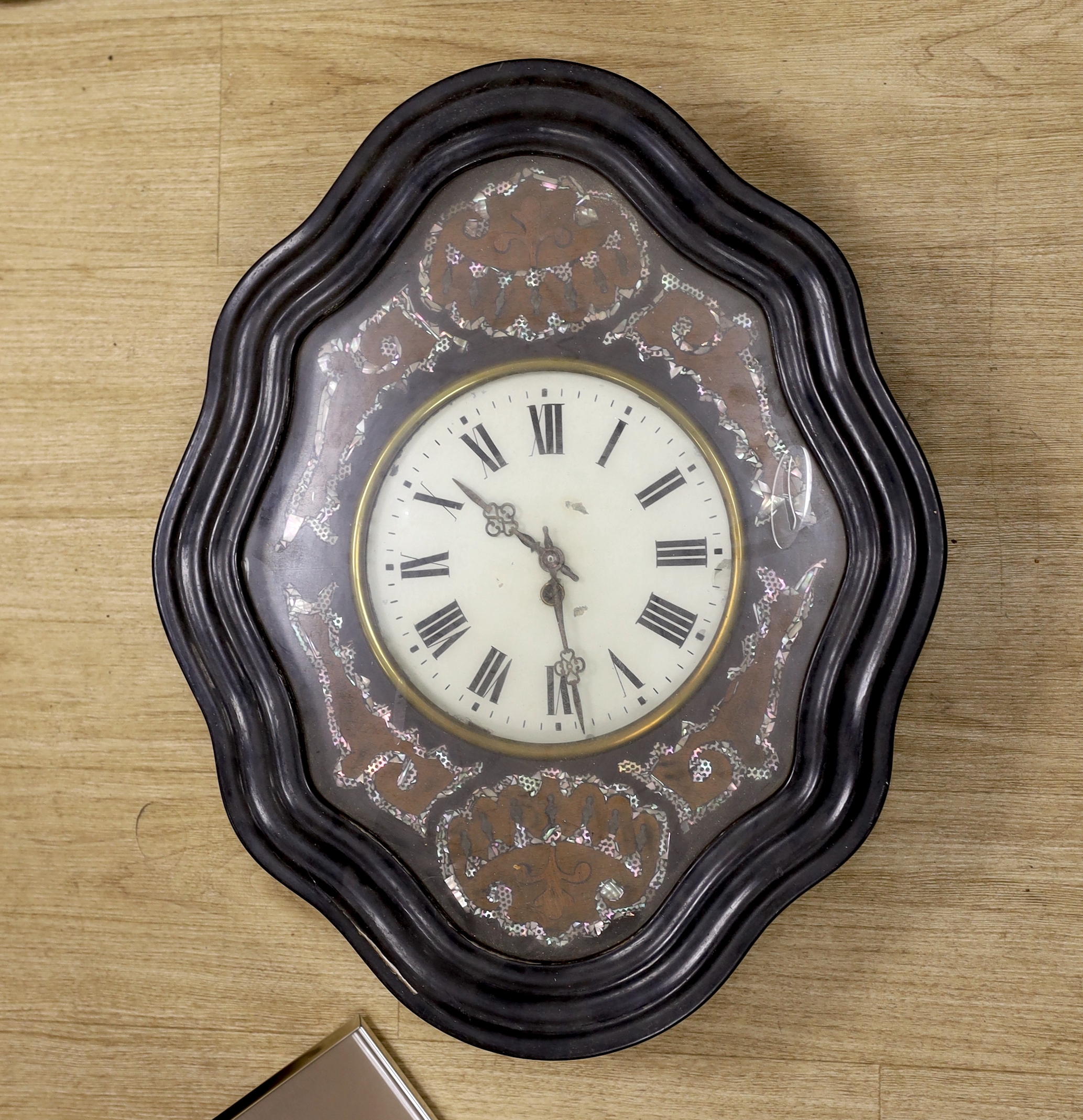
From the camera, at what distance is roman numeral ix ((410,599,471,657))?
82 cm

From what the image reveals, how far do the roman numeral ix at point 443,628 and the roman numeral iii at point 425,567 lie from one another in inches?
1.2

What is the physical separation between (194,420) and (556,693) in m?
0.48

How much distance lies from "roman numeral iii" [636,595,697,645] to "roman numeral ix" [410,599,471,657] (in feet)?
0.53

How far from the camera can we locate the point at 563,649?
81cm

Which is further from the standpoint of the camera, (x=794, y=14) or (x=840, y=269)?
(x=794, y=14)

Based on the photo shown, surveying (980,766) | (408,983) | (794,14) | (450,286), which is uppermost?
(794,14)

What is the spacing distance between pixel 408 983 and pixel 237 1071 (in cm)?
28

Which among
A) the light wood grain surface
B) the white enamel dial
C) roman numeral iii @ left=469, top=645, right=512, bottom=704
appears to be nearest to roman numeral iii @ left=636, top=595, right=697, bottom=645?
the white enamel dial

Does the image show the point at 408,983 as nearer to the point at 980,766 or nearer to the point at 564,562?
the point at 564,562

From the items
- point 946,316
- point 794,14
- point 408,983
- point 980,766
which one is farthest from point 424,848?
point 794,14

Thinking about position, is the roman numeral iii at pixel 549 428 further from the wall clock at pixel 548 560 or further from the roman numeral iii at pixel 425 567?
the roman numeral iii at pixel 425 567

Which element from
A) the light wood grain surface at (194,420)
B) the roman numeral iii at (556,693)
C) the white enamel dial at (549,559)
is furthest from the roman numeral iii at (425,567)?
the light wood grain surface at (194,420)

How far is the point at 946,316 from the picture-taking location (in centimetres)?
88

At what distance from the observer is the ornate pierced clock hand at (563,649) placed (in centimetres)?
81
